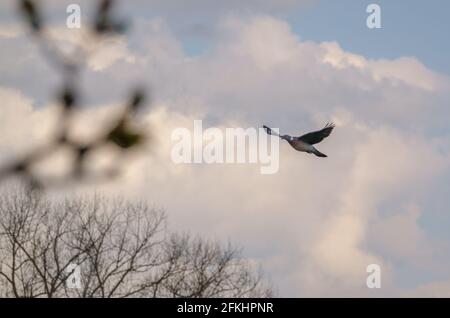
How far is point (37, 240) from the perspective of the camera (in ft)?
111

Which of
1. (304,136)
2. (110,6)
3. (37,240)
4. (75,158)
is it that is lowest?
(75,158)

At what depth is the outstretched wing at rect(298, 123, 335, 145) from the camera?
17.8 metres

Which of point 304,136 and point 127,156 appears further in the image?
point 304,136

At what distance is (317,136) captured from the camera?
18.3m

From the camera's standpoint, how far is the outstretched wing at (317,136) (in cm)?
1779
